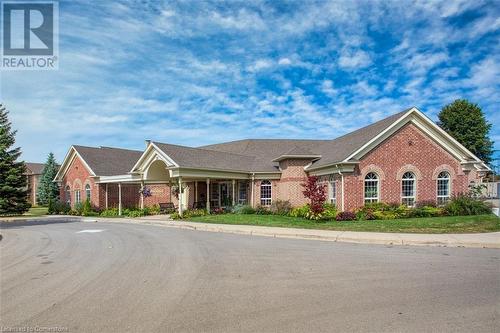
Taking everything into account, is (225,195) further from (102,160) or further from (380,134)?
(380,134)

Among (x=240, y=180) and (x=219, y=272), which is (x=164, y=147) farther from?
(x=219, y=272)

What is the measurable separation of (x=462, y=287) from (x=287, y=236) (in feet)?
28.5

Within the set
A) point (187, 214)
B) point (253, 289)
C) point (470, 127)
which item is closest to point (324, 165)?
point (187, 214)

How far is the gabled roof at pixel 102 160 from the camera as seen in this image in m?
33.5

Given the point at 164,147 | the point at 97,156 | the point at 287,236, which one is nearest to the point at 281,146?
the point at 164,147

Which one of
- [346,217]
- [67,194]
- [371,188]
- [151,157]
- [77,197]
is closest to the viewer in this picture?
[346,217]

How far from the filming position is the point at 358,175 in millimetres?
21141

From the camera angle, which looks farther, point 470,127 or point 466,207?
point 470,127

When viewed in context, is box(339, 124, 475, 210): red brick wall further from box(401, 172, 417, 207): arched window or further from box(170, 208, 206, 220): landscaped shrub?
box(170, 208, 206, 220): landscaped shrub

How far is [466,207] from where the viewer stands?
1953 centimetres

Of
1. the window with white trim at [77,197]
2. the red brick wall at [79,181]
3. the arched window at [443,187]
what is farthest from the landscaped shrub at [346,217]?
the window with white trim at [77,197]

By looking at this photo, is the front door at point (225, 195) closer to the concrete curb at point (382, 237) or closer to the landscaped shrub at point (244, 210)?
the landscaped shrub at point (244, 210)

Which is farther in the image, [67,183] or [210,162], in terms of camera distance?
[67,183]

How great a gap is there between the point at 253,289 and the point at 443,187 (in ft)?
63.2
